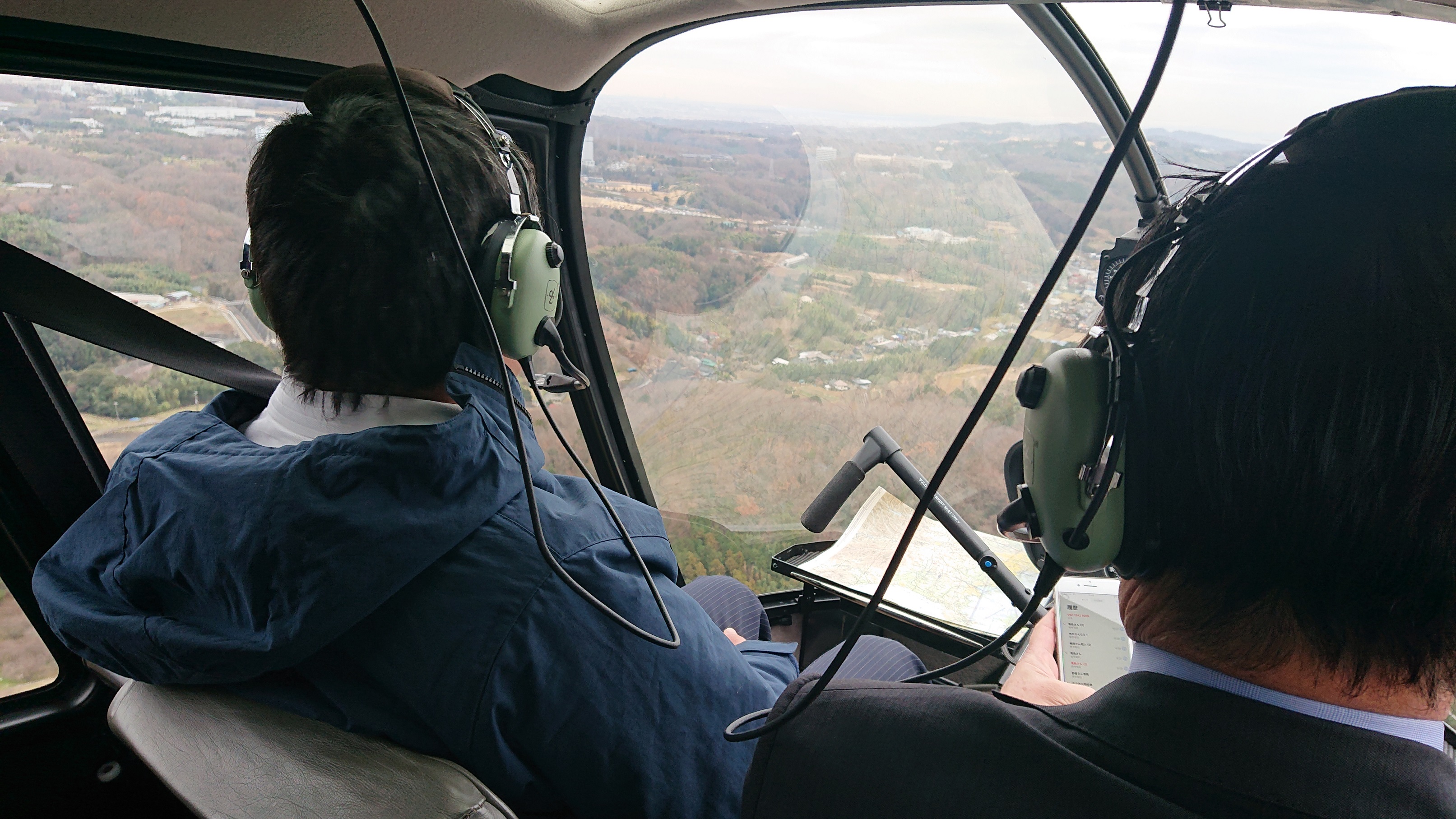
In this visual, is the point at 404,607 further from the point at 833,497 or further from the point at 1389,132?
the point at 1389,132

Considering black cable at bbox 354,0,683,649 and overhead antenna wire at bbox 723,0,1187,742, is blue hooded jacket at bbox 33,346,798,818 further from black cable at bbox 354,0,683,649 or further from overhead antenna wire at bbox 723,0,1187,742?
overhead antenna wire at bbox 723,0,1187,742

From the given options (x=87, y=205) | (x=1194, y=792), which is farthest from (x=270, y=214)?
(x=1194, y=792)

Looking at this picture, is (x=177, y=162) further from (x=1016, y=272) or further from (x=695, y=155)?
(x=1016, y=272)

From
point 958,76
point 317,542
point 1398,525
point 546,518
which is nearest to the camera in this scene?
point 1398,525

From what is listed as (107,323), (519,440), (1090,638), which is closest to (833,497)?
(1090,638)

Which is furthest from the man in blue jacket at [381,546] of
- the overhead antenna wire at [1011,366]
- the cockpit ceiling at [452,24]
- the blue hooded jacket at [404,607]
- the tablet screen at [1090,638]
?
the tablet screen at [1090,638]
